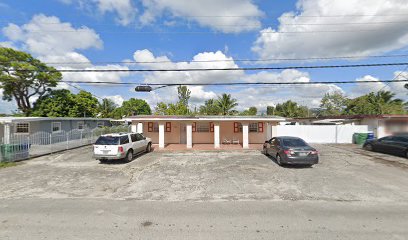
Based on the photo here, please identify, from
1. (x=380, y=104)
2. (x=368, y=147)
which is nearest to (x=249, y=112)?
(x=380, y=104)

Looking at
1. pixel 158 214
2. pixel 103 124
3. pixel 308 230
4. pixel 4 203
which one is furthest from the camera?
pixel 103 124

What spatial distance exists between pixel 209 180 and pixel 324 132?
17356 mm

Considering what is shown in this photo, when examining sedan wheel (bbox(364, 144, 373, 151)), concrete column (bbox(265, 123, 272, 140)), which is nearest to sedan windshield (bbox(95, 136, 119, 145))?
concrete column (bbox(265, 123, 272, 140))

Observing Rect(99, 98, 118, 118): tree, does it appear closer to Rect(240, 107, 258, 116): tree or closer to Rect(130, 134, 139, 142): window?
Rect(240, 107, 258, 116): tree

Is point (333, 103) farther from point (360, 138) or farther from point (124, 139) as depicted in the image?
point (124, 139)

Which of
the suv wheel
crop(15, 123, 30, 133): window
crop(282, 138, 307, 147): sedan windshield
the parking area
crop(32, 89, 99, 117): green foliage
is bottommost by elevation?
the parking area

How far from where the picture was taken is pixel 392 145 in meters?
14.4

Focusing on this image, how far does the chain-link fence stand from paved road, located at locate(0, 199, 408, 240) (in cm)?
759

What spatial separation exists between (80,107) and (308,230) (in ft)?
104

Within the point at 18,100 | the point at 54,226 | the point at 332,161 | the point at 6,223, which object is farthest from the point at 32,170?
the point at 18,100

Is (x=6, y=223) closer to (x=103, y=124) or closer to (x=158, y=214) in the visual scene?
(x=158, y=214)

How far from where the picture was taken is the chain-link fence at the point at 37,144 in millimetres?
12109

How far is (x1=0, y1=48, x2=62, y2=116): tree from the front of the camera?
23703 millimetres

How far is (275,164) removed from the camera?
11445 mm
